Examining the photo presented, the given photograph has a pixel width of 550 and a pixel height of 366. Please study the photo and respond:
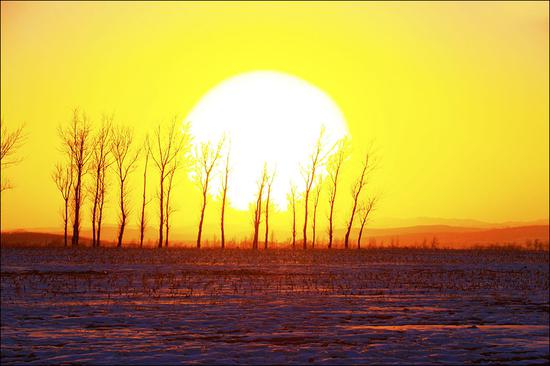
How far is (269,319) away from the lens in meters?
16.4

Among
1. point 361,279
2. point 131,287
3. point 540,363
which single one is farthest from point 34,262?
point 540,363

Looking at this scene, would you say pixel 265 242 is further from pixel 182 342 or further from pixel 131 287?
pixel 182 342

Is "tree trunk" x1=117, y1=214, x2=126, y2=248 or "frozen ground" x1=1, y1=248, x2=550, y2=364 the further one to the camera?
"tree trunk" x1=117, y1=214, x2=126, y2=248

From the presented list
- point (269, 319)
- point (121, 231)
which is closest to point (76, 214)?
point (121, 231)

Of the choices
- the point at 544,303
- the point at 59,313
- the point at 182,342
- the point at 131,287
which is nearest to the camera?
the point at 182,342

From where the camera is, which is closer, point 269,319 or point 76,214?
Answer: point 269,319

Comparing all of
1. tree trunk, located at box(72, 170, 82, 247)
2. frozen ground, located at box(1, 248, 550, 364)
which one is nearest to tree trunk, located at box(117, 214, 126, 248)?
tree trunk, located at box(72, 170, 82, 247)

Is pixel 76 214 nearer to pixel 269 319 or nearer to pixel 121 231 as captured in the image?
pixel 121 231

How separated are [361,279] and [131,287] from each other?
33.9ft

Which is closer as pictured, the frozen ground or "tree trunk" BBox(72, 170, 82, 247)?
the frozen ground

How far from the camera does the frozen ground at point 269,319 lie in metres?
12.5

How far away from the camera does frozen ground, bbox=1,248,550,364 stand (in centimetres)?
1248

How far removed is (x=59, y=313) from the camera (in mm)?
17078

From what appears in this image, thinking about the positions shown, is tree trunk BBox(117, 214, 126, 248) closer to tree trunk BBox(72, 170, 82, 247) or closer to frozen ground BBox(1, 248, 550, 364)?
tree trunk BBox(72, 170, 82, 247)
